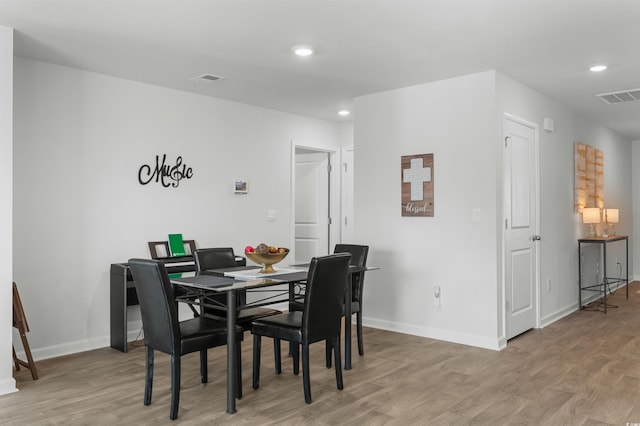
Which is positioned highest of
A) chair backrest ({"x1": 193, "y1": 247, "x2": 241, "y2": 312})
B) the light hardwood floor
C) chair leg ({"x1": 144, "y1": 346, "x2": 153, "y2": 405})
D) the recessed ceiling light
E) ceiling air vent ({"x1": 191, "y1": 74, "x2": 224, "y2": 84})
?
ceiling air vent ({"x1": 191, "y1": 74, "x2": 224, "y2": 84})

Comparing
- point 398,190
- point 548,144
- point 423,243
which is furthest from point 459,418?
point 548,144

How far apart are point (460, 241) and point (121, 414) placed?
309 cm

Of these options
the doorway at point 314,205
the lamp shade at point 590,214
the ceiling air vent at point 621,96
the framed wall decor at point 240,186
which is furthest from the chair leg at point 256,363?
the lamp shade at point 590,214

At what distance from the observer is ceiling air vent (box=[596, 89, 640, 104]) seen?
5316 mm

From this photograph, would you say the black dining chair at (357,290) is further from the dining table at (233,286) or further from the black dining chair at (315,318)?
the black dining chair at (315,318)

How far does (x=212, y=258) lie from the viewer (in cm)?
421

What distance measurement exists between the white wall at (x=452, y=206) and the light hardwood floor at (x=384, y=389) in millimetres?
439

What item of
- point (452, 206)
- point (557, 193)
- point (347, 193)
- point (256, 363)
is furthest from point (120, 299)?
point (557, 193)

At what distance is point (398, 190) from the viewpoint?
5215 millimetres

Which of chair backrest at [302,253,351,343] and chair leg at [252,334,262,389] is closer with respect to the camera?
chair backrest at [302,253,351,343]

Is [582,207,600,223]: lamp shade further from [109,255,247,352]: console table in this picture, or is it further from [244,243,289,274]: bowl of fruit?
[109,255,247,352]: console table

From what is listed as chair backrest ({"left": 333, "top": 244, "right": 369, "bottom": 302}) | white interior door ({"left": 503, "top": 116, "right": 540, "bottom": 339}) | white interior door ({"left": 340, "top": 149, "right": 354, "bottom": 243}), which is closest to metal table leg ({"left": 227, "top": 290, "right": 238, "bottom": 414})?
chair backrest ({"left": 333, "top": 244, "right": 369, "bottom": 302})

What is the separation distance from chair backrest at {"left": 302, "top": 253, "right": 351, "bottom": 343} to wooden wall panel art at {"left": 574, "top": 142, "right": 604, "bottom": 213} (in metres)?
4.12

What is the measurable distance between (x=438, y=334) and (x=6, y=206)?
3.65m
